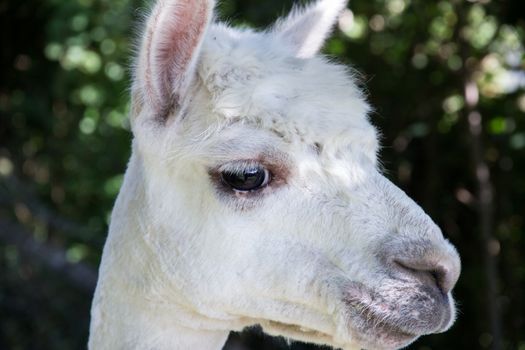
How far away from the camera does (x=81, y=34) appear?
624cm

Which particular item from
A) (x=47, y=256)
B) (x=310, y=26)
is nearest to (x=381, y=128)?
(x=47, y=256)

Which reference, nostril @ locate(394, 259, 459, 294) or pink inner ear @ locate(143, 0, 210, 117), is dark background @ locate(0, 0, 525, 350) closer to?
pink inner ear @ locate(143, 0, 210, 117)

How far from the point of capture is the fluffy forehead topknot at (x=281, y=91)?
220 cm

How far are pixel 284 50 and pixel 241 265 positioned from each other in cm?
75

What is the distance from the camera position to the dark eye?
7.12 ft

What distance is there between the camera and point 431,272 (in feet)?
6.80

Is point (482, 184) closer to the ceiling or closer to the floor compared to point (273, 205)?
closer to the floor

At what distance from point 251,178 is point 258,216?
11 cm

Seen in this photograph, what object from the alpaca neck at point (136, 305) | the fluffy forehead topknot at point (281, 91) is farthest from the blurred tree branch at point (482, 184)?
the alpaca neck at point (136, 305)

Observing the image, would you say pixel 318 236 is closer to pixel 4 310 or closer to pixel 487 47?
pixel 487 47

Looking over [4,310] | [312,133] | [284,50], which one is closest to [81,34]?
[4,310]

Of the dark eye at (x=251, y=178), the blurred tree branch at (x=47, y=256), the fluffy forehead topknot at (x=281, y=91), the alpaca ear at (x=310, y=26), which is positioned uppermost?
the fluffy forehead topknot at (x=281, y=91)

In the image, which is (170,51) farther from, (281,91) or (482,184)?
(482,184)

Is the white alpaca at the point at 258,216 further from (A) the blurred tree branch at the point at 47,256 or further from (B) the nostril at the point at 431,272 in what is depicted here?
(A) the blurred tree branch at the point at 47,256
